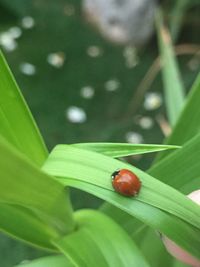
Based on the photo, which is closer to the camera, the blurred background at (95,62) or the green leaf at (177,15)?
the blurred background at (95,62)

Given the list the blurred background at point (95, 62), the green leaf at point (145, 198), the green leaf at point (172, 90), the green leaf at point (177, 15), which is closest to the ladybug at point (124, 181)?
the green leaf at point (145, 198)

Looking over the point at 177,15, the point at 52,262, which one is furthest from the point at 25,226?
the point at 177,15

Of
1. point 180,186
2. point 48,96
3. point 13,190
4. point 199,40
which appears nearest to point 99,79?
point 48,96

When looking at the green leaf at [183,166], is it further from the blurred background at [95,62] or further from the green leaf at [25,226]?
the blurred background at [95,62]

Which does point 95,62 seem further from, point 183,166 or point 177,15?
point 183,166

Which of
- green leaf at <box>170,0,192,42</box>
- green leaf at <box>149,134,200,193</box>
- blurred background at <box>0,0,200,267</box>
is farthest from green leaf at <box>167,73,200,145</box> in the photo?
green leaf at <box>170,0,192,42</box>

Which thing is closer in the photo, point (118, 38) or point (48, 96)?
point (48, 96)

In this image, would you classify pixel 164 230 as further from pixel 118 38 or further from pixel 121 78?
pixel 118 38

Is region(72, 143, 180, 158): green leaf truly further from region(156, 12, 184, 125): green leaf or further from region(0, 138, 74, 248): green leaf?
region(156, 12, 184, 125): green leaf
